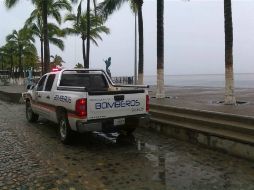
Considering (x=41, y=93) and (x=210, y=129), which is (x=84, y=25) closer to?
(x=41, y=93)

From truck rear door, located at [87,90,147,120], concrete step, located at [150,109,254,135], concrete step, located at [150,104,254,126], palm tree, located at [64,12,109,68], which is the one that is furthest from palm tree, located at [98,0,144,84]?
palm tree, located at [64,12,109,68]

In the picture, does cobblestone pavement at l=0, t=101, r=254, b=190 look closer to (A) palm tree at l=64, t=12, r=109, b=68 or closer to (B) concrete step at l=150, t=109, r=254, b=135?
(B) concrete step at l=150, t=109, r=254, b=135

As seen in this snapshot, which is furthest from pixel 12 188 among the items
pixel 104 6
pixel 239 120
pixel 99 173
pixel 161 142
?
pixel 104 6

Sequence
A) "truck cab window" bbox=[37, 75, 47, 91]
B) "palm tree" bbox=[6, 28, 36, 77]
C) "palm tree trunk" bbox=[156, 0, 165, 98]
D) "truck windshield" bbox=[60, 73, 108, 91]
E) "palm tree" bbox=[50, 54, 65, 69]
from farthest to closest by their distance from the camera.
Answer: "palm tree" bbox=[50, 54, 65, 69]
"palm tree" bbox=[6, 28, 36, 77]
"palm tree trunk" bbox=[156, 0, 165, 98]
"truck cab window" bbox=[37, 75, 47, 91]
"truck windshield" bbox=[60, 73, 108, 91]

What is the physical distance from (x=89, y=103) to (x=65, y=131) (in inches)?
51.0

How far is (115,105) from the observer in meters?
8.84

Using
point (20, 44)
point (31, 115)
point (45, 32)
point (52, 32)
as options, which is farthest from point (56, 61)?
point (31, 115)

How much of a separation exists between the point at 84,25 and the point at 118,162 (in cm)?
3266

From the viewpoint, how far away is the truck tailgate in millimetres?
8500

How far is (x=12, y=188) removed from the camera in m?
5.78

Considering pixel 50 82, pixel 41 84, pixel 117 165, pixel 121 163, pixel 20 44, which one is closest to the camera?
pixel 117 165

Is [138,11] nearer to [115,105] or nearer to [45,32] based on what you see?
[45,32]

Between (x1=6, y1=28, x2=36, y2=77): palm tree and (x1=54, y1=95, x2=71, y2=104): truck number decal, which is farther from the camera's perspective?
(x1=6, y1=28, x2=36, y2=77): palm tree

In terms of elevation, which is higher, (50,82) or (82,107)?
(50,82)
